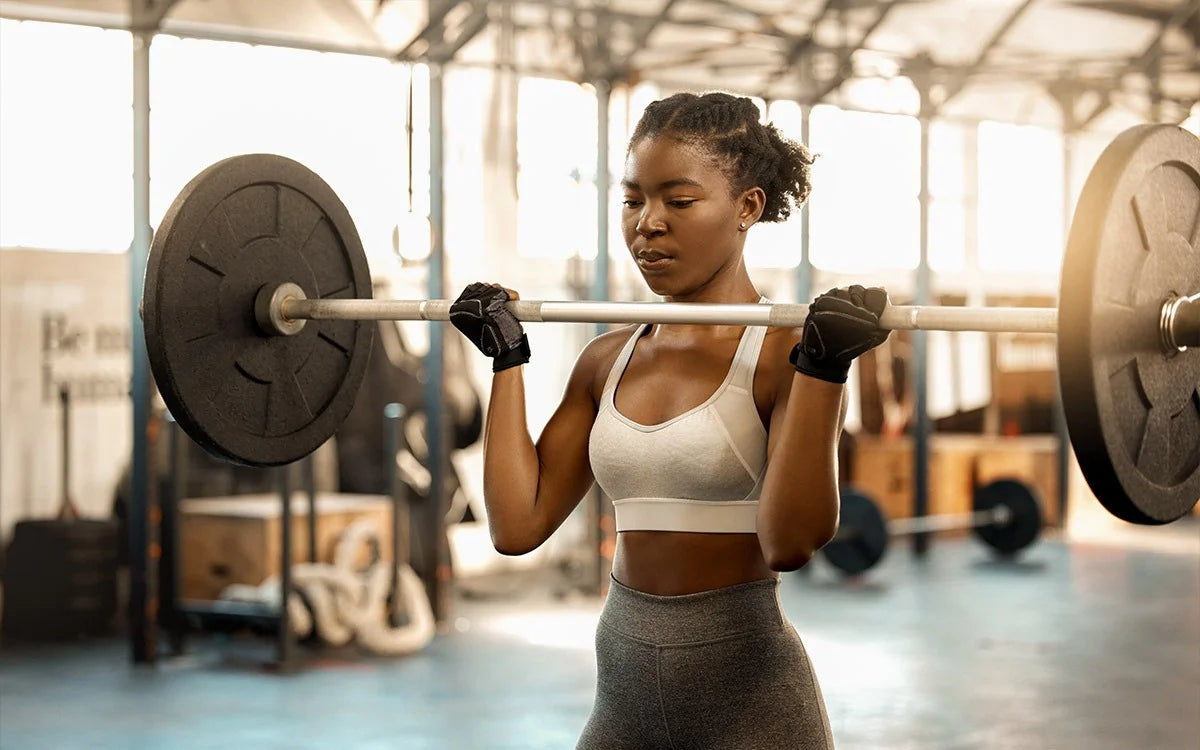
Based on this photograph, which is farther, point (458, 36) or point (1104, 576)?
point (1104, 576)

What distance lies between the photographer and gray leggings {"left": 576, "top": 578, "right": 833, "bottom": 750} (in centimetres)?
192

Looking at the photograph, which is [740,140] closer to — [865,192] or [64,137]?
[64,137]

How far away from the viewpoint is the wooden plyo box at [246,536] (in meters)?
6.21

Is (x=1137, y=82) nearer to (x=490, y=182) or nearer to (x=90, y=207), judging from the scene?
(x=490, y=182)

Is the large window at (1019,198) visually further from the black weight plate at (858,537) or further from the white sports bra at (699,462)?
the white sports bra at (699,462)

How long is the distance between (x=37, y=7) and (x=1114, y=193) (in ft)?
18.5

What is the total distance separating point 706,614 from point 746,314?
1.25ft

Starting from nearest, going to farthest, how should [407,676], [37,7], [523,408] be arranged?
[523,408] < [407,676] < [37,7]

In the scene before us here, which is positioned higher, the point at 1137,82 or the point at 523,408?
the point at 1137,82

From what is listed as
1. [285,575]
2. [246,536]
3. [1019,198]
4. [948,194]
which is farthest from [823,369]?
[1019,198]

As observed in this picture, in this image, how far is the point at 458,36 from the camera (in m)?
6.62

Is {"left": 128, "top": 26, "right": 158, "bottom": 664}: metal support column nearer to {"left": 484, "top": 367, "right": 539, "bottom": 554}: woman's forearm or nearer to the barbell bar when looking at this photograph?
the barbell bar

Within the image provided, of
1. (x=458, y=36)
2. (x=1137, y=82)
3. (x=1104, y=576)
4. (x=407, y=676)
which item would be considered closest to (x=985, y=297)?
(x=1137, y=82)

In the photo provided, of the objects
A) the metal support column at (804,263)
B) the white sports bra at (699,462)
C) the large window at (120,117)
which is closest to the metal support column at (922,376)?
the metal support column at (804,263)
